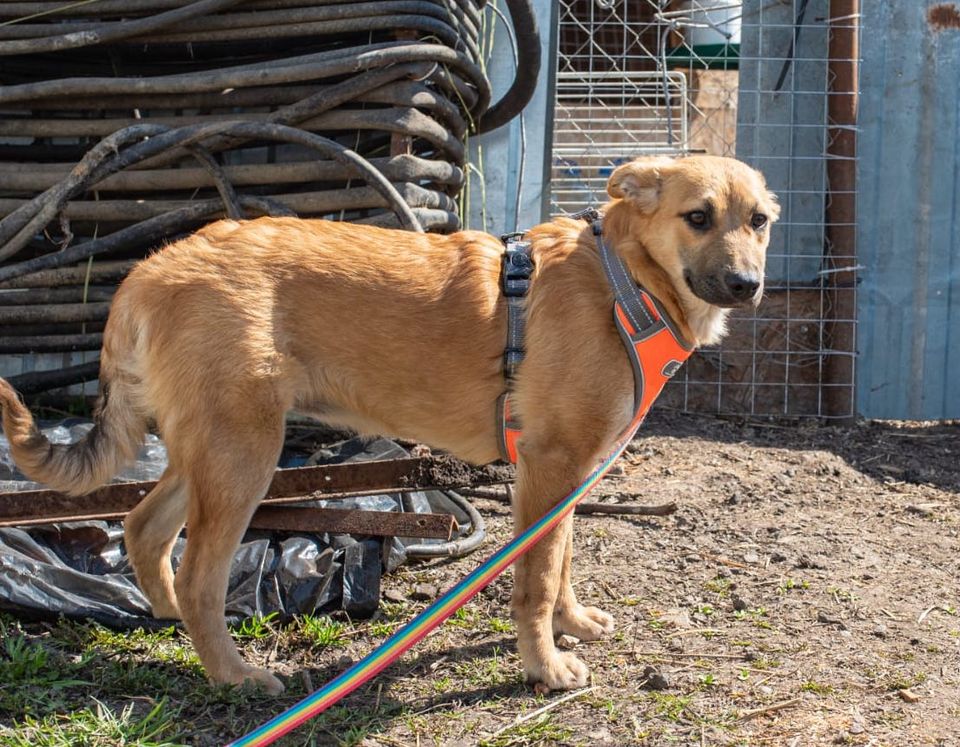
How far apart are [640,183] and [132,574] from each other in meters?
2.48

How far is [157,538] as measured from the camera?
3.62 metres

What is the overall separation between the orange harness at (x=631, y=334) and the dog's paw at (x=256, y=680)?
44.2 inches

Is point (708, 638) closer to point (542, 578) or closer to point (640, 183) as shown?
point (542, 578)

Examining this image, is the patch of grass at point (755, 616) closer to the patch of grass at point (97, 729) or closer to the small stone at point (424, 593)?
the small stone at point (424, 593)

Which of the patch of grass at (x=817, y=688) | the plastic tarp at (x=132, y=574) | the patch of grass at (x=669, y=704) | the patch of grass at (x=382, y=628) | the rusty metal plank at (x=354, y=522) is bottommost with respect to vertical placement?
the patch of grass at (x=382, y=628)

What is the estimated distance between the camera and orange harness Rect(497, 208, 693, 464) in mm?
3295

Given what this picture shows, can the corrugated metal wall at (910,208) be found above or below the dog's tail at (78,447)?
above

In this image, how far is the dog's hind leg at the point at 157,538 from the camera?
3.61 meters

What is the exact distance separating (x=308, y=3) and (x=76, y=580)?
2.82 m

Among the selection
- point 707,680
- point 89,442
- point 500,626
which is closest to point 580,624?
point 500,626

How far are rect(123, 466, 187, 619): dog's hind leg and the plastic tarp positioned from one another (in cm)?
9

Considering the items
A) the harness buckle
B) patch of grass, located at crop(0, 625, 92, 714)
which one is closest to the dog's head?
the harness buckle

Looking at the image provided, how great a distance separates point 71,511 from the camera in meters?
3.81

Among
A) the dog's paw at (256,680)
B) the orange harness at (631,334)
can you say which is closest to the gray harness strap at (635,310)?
the orange harness at (631,334)
